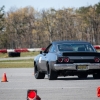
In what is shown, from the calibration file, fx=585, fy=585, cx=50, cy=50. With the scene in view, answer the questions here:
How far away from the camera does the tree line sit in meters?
103

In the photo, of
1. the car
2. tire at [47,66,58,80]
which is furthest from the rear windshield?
tire at [47,66,58,80]

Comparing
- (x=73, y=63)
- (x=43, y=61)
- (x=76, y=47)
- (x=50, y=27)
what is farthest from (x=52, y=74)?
(x=50, y=27)

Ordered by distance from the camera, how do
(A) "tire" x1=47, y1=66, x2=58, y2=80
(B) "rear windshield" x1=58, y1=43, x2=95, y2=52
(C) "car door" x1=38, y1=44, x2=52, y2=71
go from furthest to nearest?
(C) "car door" x1=38, y1=44, x2=52, y2=71
(B) "rear windshield" x1=58, y1=43, x2=95, y2=52
(A) "tire" x1=47, y1=66, x2=58, y2=80

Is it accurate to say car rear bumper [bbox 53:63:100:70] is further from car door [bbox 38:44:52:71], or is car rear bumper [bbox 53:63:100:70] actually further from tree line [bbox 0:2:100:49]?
tree line [bbox 0:2:100:49]

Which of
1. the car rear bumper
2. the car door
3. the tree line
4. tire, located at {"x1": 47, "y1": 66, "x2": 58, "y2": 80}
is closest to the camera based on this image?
the car rear bumper

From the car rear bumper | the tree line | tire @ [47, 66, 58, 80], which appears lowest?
the tree line

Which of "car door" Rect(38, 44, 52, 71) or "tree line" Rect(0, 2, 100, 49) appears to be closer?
"car door" Rect(38, 44, 52, 71)

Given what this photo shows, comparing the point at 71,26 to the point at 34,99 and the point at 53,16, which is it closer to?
the point at 53,16

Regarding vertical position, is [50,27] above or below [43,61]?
below

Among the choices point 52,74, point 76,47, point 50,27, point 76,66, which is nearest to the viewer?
point 76,66

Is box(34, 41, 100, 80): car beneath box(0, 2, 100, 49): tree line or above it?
above

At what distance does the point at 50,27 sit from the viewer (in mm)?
106062

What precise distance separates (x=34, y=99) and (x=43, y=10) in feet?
337

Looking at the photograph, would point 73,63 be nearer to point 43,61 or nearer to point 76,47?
point 76,47
